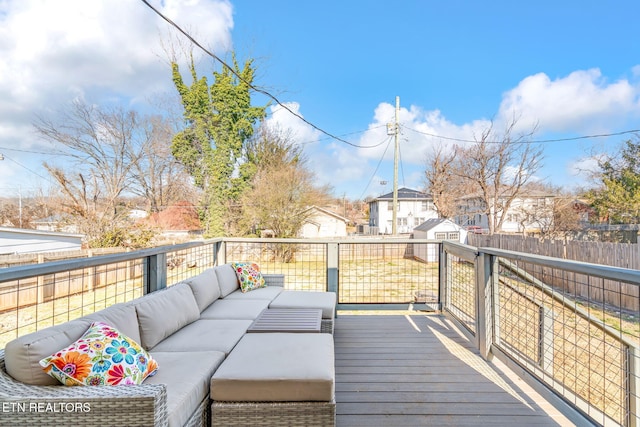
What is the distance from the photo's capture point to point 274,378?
1604mm

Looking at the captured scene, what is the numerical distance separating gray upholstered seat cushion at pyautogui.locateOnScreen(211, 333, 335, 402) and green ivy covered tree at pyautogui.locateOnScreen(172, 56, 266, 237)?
39.0ft

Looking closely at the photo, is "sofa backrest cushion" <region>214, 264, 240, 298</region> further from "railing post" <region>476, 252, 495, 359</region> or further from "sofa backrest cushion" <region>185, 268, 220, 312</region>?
"railing post" <region>476, 252, 495, 359</region>

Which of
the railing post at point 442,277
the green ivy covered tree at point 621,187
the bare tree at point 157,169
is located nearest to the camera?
the railing post at point 442,277

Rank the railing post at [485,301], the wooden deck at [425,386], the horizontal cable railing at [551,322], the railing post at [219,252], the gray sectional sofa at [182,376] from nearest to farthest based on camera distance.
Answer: the gray sectional sofa at [182,376]
the horizontal cable railing at [551,322]
the wooden deck at [425,386]
the railing post at [485,301]
the railing post at [219,252]

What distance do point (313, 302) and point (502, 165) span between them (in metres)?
13.0

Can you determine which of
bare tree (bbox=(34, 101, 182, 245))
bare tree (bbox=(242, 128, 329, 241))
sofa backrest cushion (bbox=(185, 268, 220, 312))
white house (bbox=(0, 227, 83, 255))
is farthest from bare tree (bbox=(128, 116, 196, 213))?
sofa backrest cushion (bbox=(185, 268, 220, 312))

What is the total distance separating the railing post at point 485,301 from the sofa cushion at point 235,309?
193 centimetres

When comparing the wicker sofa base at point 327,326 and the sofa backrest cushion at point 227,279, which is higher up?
the sofa backrest cushion at point 227,279

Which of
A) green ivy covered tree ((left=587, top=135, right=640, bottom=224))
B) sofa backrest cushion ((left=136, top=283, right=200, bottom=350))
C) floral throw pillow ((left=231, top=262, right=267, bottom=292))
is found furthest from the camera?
green ivy covered tree ((left=587, top=135, right=640, bottom=224))

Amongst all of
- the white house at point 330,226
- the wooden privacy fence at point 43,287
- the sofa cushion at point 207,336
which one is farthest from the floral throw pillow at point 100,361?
the white house at point 330,226

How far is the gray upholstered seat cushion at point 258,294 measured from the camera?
11.1ft

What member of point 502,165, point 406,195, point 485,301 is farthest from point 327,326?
point 406,195

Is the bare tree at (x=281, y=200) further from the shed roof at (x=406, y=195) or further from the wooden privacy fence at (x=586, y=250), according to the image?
the shed roof at (x=406, y=195)

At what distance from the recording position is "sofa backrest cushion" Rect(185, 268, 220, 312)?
111 inches
